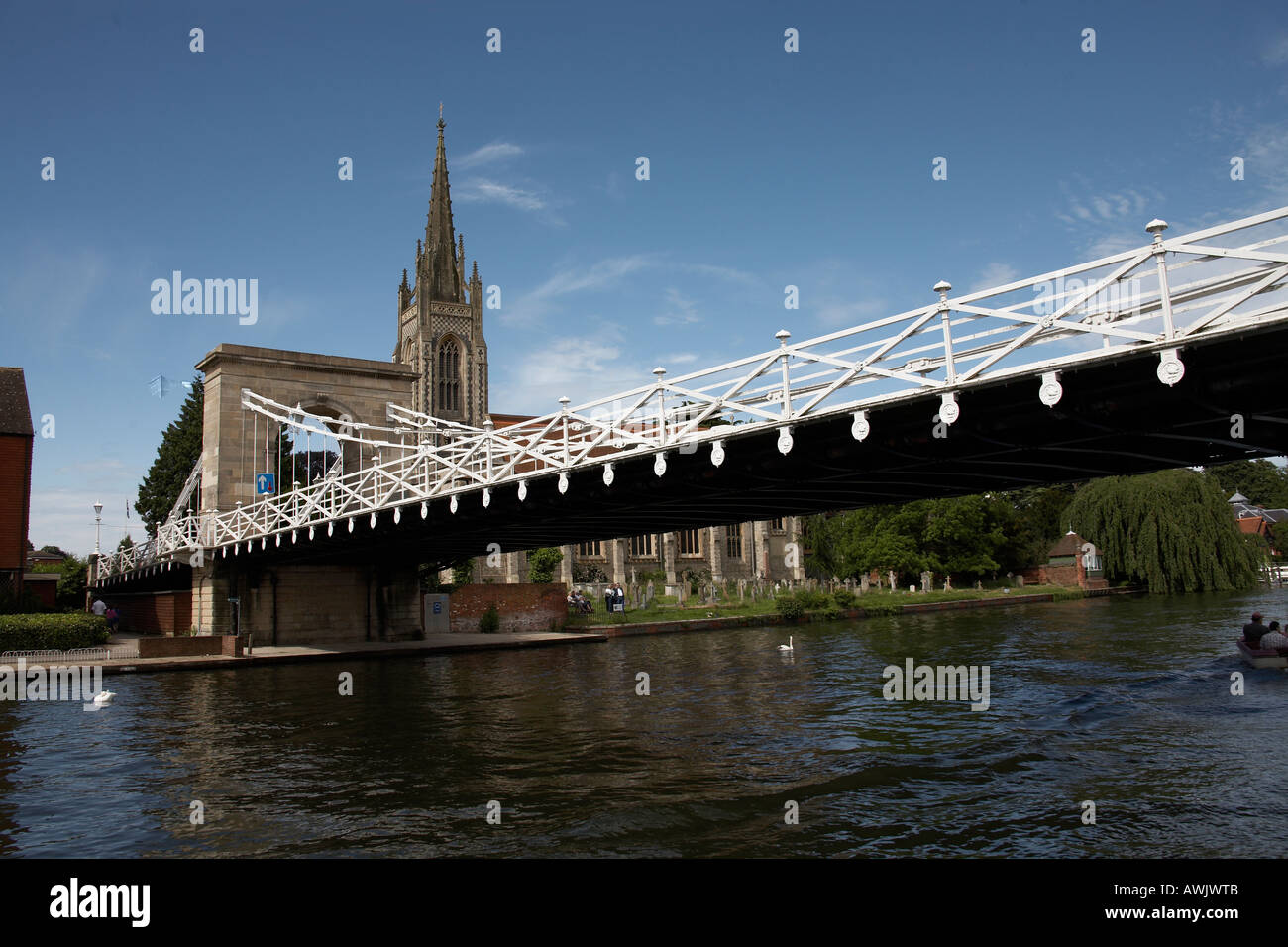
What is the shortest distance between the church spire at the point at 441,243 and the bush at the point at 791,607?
6267 cm

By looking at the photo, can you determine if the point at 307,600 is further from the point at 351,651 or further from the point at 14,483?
the point at 14,483

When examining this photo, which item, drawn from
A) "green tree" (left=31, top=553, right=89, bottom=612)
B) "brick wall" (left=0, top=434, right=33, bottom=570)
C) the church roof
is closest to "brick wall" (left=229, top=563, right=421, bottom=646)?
"brick wall" (left=0, top=434, right=33, bottom=570)

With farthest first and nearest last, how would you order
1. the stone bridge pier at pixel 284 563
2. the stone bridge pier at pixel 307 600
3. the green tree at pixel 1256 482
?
the green tree at pixel 1256 482 < the stone bridge pier at pixel 284 563 < the stone bridge pier at pixel 307 600

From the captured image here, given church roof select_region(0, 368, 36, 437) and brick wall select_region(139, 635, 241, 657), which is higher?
church roof select_region(0, 368, 36, 437)

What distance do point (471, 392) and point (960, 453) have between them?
8844cm

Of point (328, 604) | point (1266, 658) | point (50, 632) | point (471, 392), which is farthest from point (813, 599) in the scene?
point (471, 392)

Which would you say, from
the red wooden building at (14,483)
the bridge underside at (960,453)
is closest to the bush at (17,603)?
the red wooden building at (14,483)

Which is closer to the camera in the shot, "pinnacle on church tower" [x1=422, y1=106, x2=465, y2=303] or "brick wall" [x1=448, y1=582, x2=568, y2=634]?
"brick wall" [x1=448, y1=582, x2=568, y2=634]

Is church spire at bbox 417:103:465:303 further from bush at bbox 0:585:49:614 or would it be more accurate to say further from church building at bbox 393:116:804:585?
bush at bbox 0:585:49:614

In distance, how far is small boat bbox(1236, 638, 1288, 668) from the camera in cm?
2162

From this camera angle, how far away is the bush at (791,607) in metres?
49.1

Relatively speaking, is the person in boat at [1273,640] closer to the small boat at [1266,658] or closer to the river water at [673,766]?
the small boat at [1266,658]

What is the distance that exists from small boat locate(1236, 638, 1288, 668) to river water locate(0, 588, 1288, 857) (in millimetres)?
421
